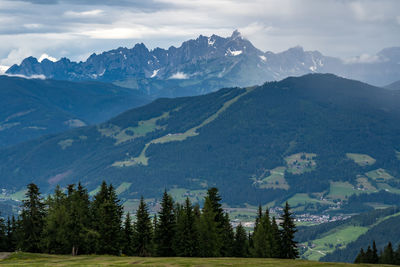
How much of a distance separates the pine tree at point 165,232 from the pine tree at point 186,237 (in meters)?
1.45

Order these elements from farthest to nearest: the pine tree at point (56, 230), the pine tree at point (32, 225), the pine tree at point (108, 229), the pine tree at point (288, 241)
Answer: the pine tree at point (288, 241), the pine tree at point (32, 225), the pine tree at point (108, 229), the pine tree at point (56, 230)


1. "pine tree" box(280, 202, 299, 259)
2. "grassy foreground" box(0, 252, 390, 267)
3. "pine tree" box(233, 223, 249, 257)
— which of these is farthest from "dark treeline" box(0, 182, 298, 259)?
"grassy foreground" box(0, 252, 390, 267)

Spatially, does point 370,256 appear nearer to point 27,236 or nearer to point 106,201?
point 106,201

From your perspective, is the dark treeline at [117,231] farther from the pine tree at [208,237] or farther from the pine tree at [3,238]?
the pine tree at [3,238]

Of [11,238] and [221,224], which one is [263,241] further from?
[11,238]

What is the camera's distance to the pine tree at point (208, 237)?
4589 inches

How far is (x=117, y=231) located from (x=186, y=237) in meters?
13.3

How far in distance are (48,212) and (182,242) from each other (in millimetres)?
27599

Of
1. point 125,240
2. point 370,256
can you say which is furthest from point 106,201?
point 370,256

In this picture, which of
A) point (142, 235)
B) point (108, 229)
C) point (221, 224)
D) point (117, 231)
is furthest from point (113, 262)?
point (221, 224)

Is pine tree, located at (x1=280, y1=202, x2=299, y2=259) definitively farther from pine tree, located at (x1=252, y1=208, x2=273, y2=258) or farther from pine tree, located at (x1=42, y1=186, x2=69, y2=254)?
pine tree, located at (x1=42, y1=186, x2=69, y2=254)

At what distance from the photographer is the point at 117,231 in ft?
377

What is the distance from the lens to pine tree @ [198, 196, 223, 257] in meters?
117

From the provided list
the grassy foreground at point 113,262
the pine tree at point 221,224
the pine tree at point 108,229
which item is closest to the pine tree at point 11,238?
the pine tree at point 108,229
